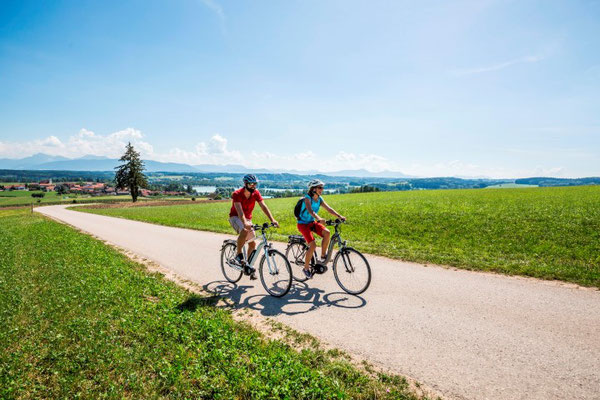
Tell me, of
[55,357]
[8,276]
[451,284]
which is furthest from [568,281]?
[8,276]

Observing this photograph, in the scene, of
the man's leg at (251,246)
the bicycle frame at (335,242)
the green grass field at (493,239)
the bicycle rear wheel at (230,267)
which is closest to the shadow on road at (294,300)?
the bicycle rear wheel at (230,267)

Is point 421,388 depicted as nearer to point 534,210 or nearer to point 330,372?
point 330,372

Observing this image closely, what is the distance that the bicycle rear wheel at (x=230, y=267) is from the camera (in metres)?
8.77

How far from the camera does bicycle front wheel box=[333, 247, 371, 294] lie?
7.30m

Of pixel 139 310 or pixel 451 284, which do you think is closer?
pixel 139 310

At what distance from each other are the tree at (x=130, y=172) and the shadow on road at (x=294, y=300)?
66.9 meters

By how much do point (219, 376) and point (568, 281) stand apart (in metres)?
9.53

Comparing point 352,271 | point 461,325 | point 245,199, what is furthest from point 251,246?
point 461,325

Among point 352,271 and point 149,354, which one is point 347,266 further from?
point 149,354

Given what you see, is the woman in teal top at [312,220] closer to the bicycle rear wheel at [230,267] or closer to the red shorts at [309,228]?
the red shorts at [309,228]

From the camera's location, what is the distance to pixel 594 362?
4383mm

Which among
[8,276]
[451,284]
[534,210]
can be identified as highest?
[534,210]

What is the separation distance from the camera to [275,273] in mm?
7605

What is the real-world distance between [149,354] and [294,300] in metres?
3.38
